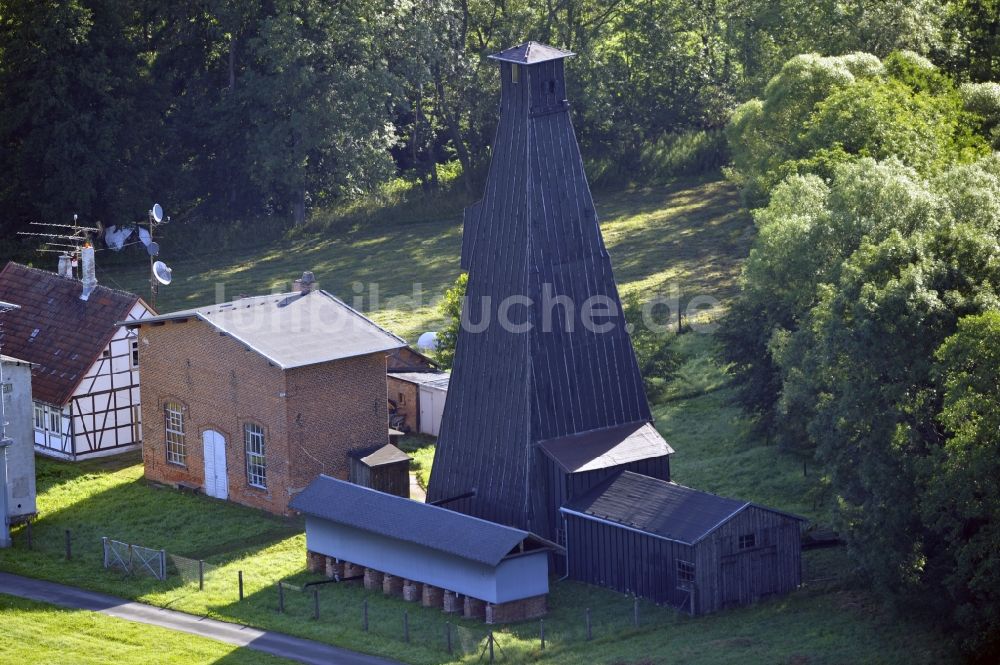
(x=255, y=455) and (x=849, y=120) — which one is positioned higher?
(x=849, y=120)

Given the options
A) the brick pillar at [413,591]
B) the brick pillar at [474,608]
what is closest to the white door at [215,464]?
the brick pillar at [413,591]

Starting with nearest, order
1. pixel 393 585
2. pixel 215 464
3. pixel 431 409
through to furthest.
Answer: pixel 393 585
pixel 215 464
pixel 431 409

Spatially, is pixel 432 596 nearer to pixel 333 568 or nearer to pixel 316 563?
pixel 333 568

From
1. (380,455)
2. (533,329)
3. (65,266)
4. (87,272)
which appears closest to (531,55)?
(533,329)

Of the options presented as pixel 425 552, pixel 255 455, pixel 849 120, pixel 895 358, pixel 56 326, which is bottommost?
pixel 425 552

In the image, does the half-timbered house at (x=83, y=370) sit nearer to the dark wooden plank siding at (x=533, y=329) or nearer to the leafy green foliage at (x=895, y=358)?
the dark wooden plank siding at (x=533, y=329)

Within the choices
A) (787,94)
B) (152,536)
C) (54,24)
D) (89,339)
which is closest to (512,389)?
(152,536)

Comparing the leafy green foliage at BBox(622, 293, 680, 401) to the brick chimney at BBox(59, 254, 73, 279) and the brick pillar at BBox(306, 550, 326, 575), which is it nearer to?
the brick pillar at BBox(306, 550, 326, 575)
